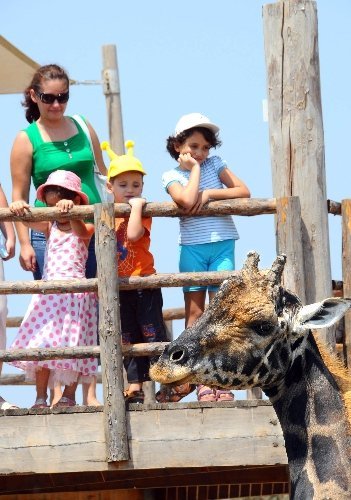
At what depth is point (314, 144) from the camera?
8.77m

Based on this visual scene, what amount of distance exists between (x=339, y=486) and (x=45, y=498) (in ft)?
12.3

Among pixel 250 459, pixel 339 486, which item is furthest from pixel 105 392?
pixel 339 486

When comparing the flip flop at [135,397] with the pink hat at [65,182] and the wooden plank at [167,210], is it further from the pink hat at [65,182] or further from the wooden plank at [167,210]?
the pink hat at [65,182]

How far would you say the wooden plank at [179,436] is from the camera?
8.36 m

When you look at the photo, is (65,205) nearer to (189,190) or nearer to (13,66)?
(189,190)

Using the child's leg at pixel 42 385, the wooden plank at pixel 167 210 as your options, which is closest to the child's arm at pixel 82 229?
the wooden plank at pixel 167 210

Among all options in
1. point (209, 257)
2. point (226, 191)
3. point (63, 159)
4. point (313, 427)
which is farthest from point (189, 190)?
point (313, 427)

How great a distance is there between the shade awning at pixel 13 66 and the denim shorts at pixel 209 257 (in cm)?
418

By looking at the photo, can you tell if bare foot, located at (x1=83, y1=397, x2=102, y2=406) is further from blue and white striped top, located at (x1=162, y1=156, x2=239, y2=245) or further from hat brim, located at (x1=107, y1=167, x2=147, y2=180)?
hat brim, located at (x1=107, y1=167, x2=147, y2=180)

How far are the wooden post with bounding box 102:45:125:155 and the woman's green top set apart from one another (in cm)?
507

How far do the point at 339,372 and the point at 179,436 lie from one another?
6.92 feet

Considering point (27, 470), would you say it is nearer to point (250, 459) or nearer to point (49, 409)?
point (49, 409)

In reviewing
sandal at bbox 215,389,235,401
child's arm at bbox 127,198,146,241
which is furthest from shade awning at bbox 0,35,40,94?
sandal at bbox 215,389,235,401

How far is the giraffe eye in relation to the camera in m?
6.21
